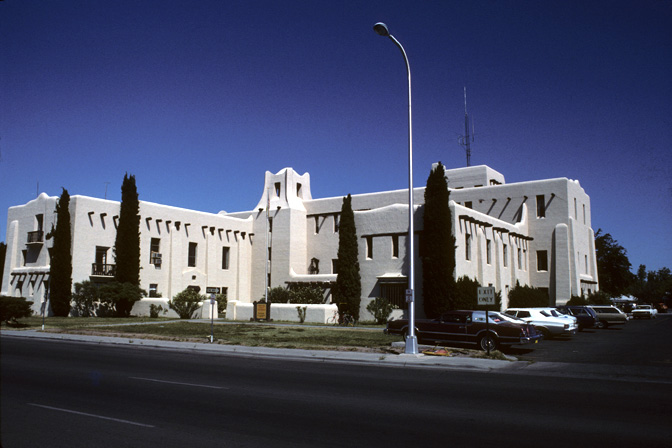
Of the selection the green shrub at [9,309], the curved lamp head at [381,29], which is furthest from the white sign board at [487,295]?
the green shrub at [9,309]

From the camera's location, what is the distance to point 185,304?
4012 cm

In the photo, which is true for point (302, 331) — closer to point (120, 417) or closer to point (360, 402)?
point (360, 402)

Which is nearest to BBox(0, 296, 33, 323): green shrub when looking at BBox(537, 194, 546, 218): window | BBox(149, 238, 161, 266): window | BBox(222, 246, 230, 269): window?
BBox(149, 238, 161, 266): window

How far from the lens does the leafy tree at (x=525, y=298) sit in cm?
4416

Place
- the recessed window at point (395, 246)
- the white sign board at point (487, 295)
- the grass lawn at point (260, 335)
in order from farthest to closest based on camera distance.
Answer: the recessed window at point (395, 246) < the grass lawn at point (260, 335) < the white sign board at point (487, 295)

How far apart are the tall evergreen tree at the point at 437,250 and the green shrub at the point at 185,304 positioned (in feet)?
56.1

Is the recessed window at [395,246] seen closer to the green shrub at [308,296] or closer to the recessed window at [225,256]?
the green shrub at [308,296]

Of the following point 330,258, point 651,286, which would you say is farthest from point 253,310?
point 651,286

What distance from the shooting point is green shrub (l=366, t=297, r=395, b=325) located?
3806 cm

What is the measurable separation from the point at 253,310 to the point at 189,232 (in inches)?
457

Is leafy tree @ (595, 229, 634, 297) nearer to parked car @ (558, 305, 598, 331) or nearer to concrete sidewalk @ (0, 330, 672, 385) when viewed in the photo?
parked car @ (558, 305, 598, 331)

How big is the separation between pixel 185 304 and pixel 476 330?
25.3 meters

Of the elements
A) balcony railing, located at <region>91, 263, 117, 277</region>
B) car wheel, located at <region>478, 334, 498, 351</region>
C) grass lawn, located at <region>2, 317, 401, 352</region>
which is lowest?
grass lawn, located at <region>2, 317, 401, 352</region>

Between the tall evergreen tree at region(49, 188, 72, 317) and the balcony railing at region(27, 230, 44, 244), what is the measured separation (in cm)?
299
